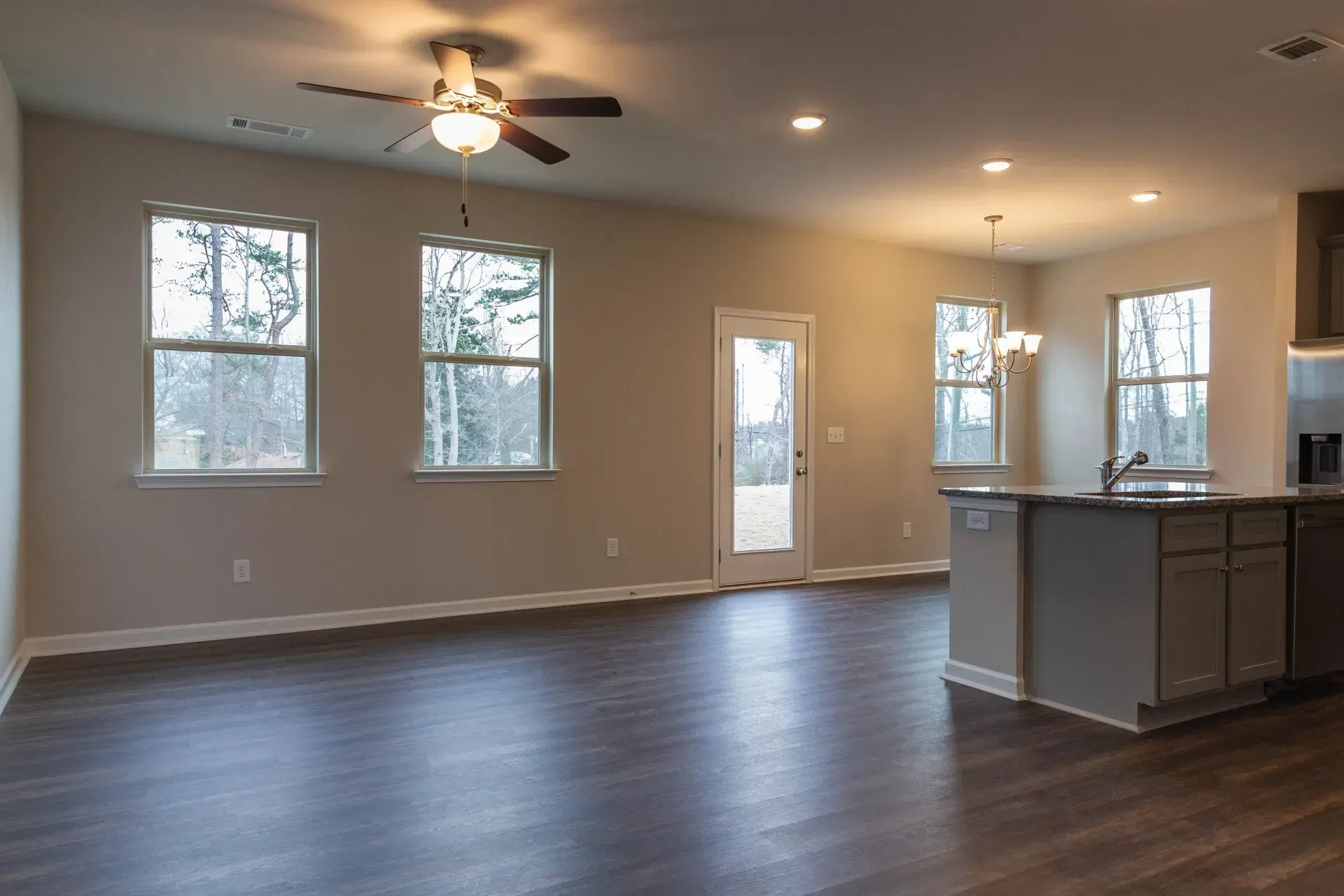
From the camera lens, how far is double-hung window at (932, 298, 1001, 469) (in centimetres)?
743

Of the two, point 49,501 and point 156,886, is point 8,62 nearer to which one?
point 49,501

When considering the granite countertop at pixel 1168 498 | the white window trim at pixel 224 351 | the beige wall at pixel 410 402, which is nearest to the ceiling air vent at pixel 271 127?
the beige wall at pixel 410 402

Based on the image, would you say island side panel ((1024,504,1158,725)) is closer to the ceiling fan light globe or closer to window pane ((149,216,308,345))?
the ceiling fan light globe

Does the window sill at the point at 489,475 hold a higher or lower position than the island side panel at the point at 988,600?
higher

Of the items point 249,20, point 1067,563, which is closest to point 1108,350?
point 1067,563

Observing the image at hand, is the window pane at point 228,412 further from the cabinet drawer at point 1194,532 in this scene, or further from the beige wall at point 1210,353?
the beige wall at point 1210,353

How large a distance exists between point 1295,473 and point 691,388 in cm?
383

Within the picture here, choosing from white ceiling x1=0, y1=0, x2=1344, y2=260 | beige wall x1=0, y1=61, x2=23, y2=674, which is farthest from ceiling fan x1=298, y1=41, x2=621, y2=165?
beige wall x1=0, y1=61, x2=23, y2=674

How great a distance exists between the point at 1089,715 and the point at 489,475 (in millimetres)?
3541

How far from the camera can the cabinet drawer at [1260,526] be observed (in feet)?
11.7

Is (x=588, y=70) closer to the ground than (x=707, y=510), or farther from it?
farther from it

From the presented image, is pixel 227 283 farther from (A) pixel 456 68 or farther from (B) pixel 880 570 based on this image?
(B) pixel 880 570

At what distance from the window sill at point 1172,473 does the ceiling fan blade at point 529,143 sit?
4989 millimetres

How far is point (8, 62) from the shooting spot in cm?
372
